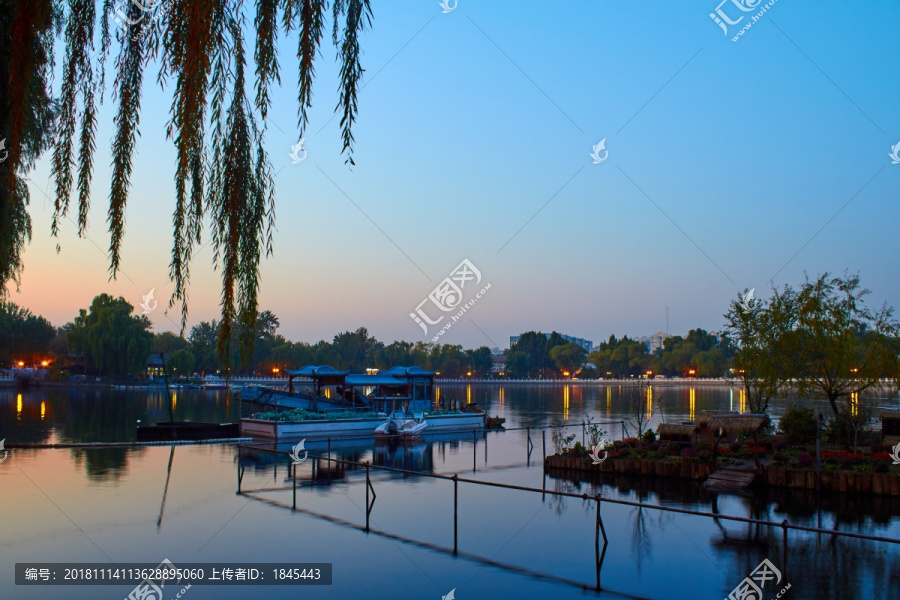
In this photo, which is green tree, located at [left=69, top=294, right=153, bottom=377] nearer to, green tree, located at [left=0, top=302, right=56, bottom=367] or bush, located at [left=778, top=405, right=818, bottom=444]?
green tree, located at [left=0, top=302, right=56, bottom=367]

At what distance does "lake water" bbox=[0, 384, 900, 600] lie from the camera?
1287 centimetres

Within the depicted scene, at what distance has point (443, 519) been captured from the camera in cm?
1850

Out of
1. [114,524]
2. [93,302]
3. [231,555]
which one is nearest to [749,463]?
[231,555]

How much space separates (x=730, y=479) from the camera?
2261 centimetres

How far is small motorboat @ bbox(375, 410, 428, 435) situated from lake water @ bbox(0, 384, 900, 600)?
515 inches

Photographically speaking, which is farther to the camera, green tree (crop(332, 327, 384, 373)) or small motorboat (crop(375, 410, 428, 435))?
green tree (crop(332, 327, 384, 373))

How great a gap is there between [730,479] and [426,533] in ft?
35.4

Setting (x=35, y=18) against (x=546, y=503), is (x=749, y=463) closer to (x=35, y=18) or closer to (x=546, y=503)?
(x=546, y=503)

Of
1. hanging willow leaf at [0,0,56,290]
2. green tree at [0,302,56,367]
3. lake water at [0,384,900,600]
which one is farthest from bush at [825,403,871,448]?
green tree at [0,302,56,367]

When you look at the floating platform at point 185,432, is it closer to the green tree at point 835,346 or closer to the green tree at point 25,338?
the green tree at point 835,346

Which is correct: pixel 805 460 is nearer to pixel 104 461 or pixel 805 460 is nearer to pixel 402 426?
pixel 402 426

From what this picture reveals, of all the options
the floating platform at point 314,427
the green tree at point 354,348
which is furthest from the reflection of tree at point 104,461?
the green tree at point 354,348

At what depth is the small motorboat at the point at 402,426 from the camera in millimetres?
40562

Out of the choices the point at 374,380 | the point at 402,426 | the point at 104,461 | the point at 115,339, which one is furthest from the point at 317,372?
the point at 115,339
